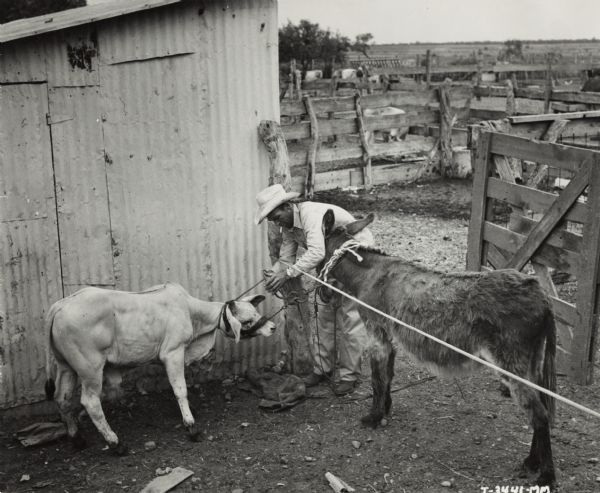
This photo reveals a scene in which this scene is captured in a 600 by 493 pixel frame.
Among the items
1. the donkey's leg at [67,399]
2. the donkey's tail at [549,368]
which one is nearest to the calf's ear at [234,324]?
the donkey's leg at [67,399]

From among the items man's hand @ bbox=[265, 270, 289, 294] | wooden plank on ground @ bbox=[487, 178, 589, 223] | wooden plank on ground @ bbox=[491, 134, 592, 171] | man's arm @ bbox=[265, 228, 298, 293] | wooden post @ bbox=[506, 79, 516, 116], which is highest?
wooden post @ bbox=[506, 79, 516, 116]

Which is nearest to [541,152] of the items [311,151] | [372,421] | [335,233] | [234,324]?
[335,233]

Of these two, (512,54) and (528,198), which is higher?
(512,54)

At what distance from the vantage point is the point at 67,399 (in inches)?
228

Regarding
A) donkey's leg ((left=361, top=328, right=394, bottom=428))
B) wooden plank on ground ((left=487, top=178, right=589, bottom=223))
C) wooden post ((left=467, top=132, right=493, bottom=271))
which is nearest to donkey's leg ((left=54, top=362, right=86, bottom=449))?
donkey's leg ((left=361, top=328, right=394, bottom=428))

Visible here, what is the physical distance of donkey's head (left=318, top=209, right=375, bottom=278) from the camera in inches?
246

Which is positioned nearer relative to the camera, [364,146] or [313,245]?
[313,245]

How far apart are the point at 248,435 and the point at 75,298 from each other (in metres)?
1.89

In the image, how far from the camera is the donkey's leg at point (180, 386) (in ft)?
19.2

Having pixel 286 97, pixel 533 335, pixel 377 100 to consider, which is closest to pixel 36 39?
pixel 533 335

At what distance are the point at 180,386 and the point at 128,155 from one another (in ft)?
7.04

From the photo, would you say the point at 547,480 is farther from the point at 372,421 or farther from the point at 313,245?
the point at 313,245

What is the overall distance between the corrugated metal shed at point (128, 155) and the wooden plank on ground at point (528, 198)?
2638 millimetres

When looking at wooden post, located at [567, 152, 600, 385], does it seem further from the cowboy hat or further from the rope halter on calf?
the cowboy hat
